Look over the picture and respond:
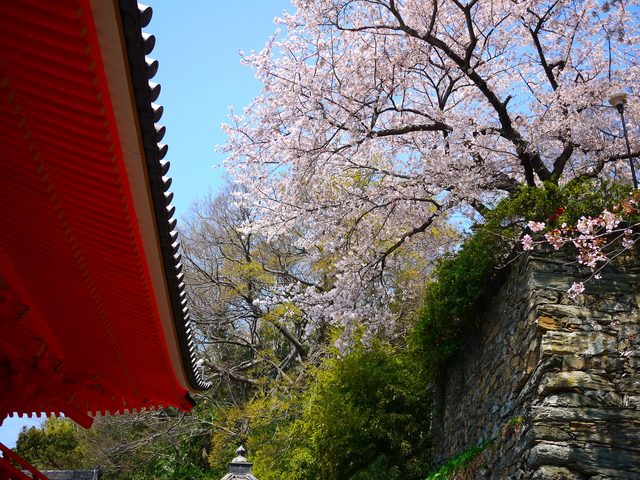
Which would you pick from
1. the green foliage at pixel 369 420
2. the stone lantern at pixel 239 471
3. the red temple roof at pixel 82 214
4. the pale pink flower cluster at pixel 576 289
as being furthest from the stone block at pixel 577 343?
the green foliage at pixel 369 420

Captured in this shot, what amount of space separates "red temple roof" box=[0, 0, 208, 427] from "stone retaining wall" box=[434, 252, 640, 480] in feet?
12.2

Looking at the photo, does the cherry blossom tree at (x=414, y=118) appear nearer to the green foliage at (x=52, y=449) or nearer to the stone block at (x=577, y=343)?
the stone block at (x=577, y=343)

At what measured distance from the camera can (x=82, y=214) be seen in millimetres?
3047

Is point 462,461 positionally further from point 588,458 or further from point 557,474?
point 588,458

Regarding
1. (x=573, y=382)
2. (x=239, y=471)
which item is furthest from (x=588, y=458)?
(x=239, y=471)

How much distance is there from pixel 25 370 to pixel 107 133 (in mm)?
2256

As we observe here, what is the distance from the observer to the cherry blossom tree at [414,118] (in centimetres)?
834

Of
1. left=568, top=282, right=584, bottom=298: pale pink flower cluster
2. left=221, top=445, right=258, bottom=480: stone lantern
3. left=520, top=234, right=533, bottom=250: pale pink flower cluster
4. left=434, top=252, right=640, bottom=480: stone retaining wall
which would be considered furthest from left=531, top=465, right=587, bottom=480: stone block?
left=221, top=445, right=258, bottom=480: stone lantern

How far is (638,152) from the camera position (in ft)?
27.7

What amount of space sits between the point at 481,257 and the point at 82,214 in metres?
6.59

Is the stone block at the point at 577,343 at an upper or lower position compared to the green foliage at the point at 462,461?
upper

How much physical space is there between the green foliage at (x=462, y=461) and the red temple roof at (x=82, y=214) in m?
4.36

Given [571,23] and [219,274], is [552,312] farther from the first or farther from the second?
[219,274]

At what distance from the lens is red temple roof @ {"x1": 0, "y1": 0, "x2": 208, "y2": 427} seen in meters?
2.09
